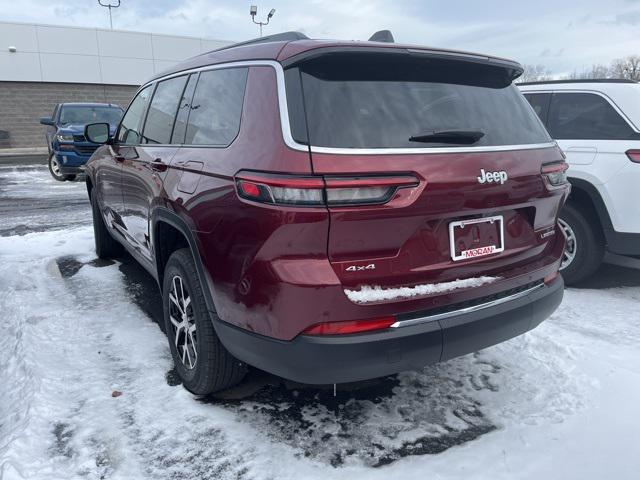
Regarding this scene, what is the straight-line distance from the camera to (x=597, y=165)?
4496 mm

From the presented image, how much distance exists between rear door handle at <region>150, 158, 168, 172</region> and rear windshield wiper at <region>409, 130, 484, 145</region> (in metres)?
1.57

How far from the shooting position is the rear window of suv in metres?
2.16

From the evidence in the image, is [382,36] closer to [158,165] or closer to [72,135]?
[158,165]

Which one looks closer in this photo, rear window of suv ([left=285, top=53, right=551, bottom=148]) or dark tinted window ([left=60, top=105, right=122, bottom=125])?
rear window of suv ([left=285, top=53, right=551, bottom=148])

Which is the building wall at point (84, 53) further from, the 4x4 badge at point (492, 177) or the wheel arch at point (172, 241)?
the 4x4 badge at point (492, 177)

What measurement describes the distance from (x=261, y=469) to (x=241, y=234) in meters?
1.07

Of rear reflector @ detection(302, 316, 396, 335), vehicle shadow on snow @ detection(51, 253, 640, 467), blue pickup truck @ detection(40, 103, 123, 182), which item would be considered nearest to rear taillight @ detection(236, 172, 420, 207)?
rear reflector @ detection(302, 316, 396, 335)

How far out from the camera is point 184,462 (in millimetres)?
2381

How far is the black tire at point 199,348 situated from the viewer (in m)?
2.66

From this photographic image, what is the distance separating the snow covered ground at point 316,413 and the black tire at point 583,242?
76 cm

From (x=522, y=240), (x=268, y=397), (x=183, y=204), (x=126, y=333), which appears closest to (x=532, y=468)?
(x=522, y=240)

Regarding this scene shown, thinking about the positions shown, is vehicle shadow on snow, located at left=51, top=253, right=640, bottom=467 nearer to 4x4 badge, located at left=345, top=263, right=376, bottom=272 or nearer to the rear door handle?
4x4 badge, located at left=345, top=263, right=376, bottom=272

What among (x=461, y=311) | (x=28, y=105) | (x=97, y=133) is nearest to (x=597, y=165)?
(x=461, y=311)

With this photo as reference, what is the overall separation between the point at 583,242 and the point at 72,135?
10615mm
